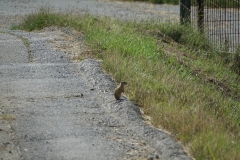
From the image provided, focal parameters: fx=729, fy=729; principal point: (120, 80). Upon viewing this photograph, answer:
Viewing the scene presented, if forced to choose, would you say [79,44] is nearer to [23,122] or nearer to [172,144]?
[23,122]

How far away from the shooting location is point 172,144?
6133mm

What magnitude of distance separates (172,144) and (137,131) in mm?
670

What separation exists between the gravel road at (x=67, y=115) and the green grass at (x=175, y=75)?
0.21 m

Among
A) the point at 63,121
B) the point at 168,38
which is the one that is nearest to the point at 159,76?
the point at 63,121

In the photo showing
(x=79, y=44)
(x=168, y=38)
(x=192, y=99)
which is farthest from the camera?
(x=168, y=38)

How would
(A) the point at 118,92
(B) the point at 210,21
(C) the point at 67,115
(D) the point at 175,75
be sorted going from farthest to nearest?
1. (B) the point at 210,21
2. (D) the point at 175,75
3. (A) the point at 118,92
4. (C) the point at 67,115

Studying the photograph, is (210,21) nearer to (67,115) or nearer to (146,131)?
(67,115)

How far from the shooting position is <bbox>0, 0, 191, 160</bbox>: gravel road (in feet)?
20.1

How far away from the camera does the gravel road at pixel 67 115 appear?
6137 mm

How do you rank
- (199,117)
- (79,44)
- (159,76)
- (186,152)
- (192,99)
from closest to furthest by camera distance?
(186,152) < (199,117) < (192,99) < (159,76) < (79,44)

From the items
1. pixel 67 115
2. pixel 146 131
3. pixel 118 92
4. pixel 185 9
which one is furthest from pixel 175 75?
pixel 185 9

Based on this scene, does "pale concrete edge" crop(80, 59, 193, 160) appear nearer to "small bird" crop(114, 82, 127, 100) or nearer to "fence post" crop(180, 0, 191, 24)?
"small bird" crop(114, 82, 127, 100)

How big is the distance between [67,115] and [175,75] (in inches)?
90.3

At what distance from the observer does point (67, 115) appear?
23.9 feet
